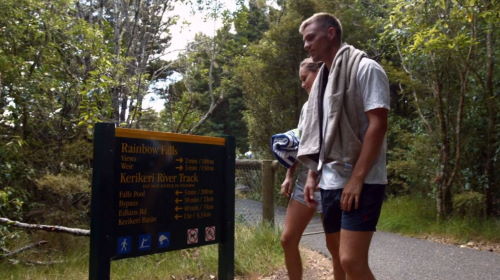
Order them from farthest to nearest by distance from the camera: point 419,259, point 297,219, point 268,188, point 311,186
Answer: point 268,188 → point 419,259 → point 297,219 → point 311,186

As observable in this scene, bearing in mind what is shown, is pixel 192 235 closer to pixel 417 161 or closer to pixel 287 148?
pixel 287 148

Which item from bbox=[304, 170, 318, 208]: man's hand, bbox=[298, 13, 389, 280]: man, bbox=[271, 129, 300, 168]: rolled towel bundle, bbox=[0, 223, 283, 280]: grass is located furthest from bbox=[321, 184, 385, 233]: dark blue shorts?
bbox=[0, 223, 283, 280]: grass

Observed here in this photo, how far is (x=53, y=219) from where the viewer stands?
652cm

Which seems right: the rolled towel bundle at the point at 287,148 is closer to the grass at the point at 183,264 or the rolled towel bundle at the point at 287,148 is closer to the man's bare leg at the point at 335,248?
the man's bare leg at the point at 335,248

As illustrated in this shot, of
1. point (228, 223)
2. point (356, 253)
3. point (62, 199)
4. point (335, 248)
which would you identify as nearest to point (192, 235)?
point (228, 223)

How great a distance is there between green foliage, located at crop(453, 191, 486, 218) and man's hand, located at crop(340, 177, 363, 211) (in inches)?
197

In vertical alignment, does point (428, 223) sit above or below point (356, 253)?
below

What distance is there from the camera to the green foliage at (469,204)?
21.8 feet

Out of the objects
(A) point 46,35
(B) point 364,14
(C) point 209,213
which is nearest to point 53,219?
(A) point 46,35

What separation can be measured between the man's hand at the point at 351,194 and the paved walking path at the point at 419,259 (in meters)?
2.81

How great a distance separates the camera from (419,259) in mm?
5508

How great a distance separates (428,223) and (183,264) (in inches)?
163

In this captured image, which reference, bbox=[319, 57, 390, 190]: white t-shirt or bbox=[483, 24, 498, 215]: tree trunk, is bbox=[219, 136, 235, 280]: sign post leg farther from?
bbox=[483, 24, 498, 215]: tree trunk

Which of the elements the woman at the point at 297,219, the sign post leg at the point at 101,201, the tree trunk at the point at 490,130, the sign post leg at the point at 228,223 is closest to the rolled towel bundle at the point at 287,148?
the woman at the point at 297,219
